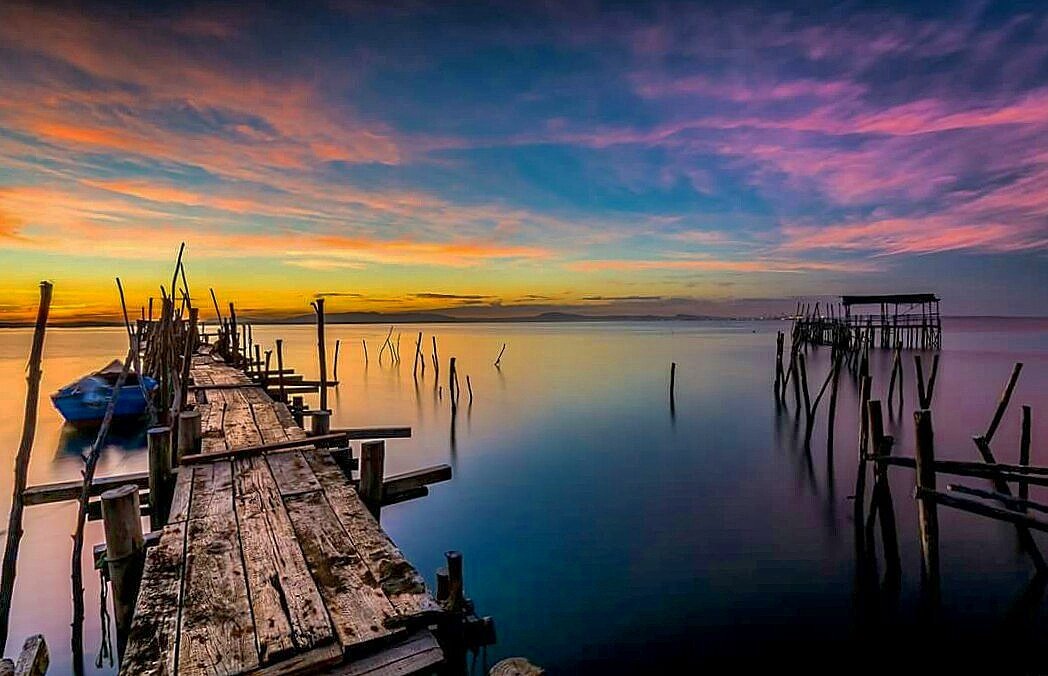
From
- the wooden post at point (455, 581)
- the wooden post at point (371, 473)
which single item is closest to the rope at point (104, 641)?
the wooden post at point (371, 473)

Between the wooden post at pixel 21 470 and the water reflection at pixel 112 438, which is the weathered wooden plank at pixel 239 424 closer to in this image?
the wooden post at pixel 21 470

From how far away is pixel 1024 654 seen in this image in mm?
6441

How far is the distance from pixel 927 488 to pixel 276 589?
7654 millimetres

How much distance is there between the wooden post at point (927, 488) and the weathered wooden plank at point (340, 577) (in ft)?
22.7

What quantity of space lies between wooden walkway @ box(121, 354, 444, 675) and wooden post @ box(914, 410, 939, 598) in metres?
6.64

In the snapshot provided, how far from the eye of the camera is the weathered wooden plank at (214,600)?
2.88m

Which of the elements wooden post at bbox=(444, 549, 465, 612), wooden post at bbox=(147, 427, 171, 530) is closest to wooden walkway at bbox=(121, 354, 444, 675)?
wooden post at bbox=(147, 427, 171, 530)

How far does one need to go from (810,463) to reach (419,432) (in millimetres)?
13880

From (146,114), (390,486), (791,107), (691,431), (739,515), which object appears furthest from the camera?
(691,431)

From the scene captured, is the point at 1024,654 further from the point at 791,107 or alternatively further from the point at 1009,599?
the point at 791,107

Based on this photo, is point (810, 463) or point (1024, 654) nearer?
point (1024, 654)

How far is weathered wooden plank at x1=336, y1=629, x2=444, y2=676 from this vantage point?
2.92m

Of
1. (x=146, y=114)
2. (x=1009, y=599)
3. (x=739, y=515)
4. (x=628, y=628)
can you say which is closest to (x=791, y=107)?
(x=739, y=515)

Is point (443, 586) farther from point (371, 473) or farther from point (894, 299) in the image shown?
point (894, 299)
